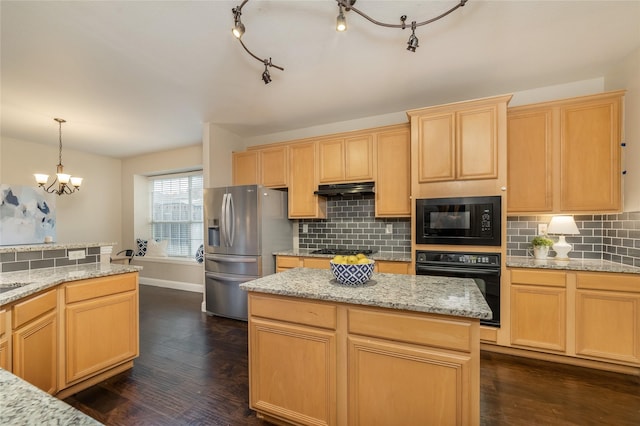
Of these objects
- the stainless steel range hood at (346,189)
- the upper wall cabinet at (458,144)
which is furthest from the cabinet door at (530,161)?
the stainless steel range hood at (346,189)

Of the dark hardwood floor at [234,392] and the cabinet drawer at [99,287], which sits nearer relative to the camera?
the dark hardwood floor at [234,392]

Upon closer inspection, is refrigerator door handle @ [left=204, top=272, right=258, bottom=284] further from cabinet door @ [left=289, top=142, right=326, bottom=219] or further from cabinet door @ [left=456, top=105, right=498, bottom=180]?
cabinet door @ [left=456, top=105, right=498, bottom=180]

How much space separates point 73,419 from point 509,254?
3.57 meters

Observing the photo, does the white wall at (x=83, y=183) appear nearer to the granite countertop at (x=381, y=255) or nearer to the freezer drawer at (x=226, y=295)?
the freezer drawer at (x=226, y=295)

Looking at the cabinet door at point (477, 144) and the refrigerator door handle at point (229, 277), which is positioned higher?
the cabinet door at point (477, 144)

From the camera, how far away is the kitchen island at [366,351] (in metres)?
1.29

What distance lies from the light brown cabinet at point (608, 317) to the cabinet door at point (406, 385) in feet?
6.26

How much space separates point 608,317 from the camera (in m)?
2.30

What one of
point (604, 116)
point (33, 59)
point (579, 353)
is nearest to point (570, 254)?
Answer: point (579, 353)

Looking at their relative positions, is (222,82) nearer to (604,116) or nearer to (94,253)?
(94,253)

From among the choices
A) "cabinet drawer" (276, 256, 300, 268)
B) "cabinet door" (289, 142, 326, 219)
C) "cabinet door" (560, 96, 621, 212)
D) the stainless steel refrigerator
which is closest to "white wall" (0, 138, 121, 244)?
the stainless steel refrigerator

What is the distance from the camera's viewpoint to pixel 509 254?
303cm

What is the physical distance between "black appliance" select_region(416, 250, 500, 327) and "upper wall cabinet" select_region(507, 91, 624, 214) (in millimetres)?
638

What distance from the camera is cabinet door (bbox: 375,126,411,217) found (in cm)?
322
